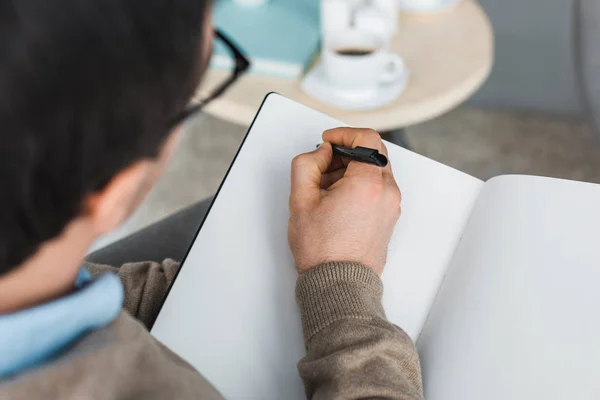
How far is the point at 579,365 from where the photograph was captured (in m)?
0.56

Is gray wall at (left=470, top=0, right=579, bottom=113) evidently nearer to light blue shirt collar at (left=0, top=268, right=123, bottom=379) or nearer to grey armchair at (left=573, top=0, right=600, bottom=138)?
grey armchair at (left=573, top=0, right=600, bottom=138)

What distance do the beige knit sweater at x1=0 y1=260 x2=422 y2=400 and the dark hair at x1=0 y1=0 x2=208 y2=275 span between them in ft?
0.25

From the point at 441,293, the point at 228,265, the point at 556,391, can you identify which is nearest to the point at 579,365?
the point at 556,391

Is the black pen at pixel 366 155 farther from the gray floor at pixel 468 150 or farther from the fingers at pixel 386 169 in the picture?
the gray floor at pixel 468 150

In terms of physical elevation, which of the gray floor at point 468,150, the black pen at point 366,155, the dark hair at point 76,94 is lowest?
the gray floor at point 468,150

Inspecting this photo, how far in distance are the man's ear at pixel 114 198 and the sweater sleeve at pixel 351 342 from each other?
217mm

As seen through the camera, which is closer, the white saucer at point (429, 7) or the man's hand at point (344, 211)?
the man's hand at point (344, 211)

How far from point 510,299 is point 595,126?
692mm

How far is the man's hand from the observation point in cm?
62

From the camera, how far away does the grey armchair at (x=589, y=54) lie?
3.75ft

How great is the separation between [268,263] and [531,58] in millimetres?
1269

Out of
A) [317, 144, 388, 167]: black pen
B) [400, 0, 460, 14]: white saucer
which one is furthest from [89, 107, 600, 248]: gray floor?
[317, 144, 388, 167]: black pen

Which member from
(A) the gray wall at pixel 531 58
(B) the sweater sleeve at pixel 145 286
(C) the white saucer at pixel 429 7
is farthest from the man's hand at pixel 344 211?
(A) the gray wall at pixel 531 58

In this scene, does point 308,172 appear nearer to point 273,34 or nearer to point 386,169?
point 386,169
